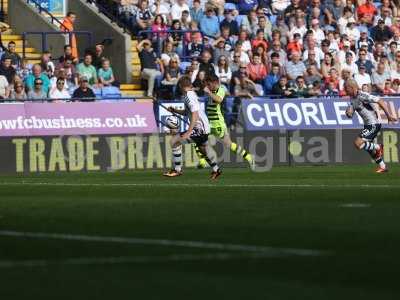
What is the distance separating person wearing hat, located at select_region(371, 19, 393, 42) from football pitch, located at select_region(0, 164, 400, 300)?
17.4 m

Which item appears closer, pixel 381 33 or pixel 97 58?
pixel 97 58

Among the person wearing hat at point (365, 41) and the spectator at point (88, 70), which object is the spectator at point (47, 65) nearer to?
the spectator at point (88, 70)

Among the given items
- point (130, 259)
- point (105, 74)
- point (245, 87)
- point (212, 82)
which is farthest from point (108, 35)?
point (130, 259)

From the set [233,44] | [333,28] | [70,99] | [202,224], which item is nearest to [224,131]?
[70,99]

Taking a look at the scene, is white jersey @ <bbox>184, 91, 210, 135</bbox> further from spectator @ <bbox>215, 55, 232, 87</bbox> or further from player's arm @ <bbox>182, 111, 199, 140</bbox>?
spectator @ <bbox>215, 55, 232, 87</bbox>

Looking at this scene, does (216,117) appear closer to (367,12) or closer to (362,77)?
(362,77)

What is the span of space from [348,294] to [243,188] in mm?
12609

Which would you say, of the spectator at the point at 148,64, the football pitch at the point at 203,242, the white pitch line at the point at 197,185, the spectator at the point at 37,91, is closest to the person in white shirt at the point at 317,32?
the spectator at the point at 148,64

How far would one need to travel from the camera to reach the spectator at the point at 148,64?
34.2m

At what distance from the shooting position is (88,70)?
33.0 meters

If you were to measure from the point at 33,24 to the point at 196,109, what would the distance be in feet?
35.5

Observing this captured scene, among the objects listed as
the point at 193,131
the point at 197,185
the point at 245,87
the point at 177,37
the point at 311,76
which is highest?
Result: the point at 177,37

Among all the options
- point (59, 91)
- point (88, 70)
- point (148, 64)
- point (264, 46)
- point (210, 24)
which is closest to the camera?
point (59, 91)

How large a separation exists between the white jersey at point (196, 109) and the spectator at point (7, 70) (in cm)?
622
